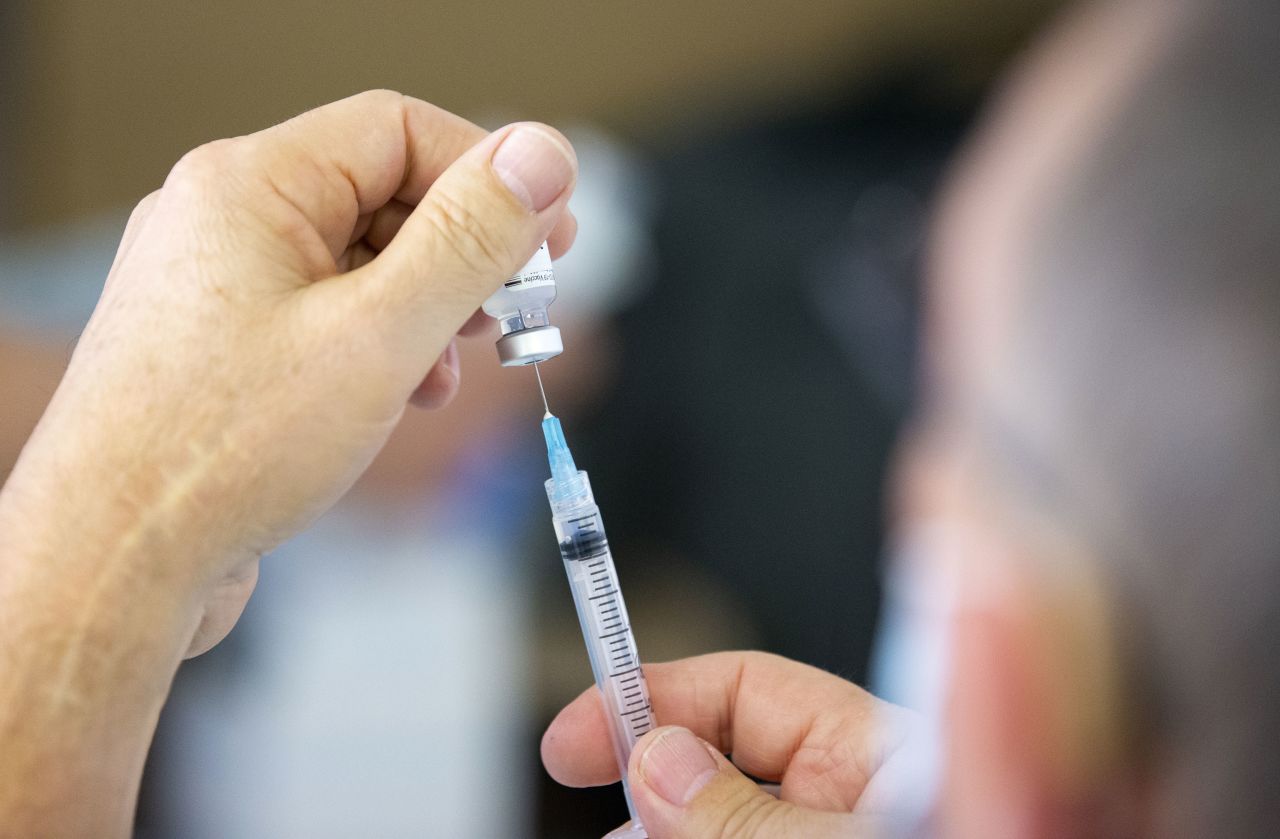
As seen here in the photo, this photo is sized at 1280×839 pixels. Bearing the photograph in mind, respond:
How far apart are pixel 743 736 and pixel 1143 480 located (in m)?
0.65

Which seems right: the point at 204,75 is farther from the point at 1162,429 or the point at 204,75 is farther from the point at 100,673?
the point at 1162,429

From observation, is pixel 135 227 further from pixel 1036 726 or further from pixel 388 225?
pixel 1036 726

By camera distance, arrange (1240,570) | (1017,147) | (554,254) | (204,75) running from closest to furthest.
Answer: (1240,570) → (1017,147) → (554,254) → (204,75)

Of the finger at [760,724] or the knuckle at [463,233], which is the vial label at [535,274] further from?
the finger at [760,724]

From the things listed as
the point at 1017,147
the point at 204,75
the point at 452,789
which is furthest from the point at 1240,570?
the point at 204,75

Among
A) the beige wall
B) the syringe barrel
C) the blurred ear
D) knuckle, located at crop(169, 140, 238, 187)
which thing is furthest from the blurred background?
the blurred ear

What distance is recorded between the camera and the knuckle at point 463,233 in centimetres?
74

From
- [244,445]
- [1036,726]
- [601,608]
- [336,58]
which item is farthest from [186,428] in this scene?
[336,58]

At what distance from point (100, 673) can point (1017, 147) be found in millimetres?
865

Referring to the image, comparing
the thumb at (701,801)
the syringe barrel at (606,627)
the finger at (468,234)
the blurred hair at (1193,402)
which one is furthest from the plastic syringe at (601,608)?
the blurred hair at (1193,402)

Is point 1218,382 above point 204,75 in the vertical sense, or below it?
below

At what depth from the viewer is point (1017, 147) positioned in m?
0.92

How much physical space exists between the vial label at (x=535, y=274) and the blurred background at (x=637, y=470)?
1.02m

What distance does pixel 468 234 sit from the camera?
74 cm
